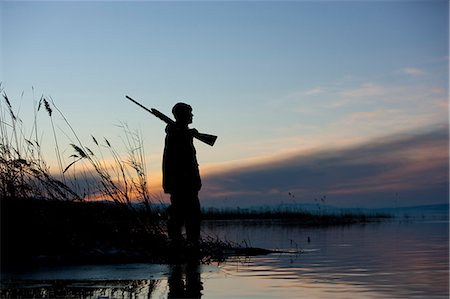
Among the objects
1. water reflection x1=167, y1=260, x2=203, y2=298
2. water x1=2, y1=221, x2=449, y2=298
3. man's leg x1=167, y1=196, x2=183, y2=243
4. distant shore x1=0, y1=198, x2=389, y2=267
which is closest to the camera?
water reflection x1=167, y1=260, x2=203, y2=298

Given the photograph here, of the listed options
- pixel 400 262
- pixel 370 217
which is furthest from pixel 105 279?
pixel 370 217

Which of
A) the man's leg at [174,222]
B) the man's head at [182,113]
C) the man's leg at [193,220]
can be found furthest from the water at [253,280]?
the man's head at [182,113]

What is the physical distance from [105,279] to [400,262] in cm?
448

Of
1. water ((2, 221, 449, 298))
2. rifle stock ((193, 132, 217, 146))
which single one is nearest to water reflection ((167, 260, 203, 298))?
water ((2, 221, 449, 298))

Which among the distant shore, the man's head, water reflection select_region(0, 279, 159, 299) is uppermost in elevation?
the man's head

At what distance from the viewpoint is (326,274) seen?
8.27 m

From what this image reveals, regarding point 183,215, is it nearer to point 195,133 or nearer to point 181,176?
point 181,176

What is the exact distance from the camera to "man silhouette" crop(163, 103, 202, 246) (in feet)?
33.8

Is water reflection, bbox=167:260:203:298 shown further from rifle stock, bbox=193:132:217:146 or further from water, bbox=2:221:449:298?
rifle stock, bbox=193:132:217:146

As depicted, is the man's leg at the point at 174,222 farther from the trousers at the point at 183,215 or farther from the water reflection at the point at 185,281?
the water reflection at the point at 185,281

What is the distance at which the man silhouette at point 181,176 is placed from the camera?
10.3 meters

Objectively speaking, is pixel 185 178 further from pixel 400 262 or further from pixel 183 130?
pixel 400 262

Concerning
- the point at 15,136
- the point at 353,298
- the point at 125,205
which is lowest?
the point at 353,298

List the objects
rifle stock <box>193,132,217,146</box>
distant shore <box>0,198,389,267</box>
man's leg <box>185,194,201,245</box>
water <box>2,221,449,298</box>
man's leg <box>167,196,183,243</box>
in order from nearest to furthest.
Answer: water <box>2,221,449,298</box>, distant shore <box>0,198,389,267</box>, man's leg <box>167,196,183,243</box>, man's leg <box>185,194,201,245</box>, rifle stock <box>193,132,217,146</box>
